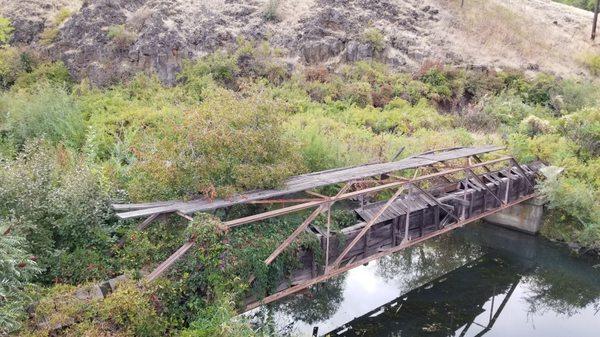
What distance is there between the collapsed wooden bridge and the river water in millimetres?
2126

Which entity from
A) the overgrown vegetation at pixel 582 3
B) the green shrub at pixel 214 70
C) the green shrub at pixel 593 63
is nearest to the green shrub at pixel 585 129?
the green shrub at pixel 593 63

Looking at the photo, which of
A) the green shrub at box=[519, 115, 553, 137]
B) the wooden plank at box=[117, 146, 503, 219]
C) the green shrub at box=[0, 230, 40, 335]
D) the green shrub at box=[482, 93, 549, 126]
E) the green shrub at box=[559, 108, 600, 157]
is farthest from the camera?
the green shrub at box=[482, 93, 549, 126]

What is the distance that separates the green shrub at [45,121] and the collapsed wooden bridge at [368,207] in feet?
35.5

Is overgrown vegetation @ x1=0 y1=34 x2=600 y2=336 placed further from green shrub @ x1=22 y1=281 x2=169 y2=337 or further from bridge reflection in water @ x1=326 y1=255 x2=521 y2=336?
bridge reflection in water @ x1=326 y1=255 x2=521 y2=336

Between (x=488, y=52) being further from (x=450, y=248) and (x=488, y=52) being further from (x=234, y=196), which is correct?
(x=234, y=196)

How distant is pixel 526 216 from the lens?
20.5 metres

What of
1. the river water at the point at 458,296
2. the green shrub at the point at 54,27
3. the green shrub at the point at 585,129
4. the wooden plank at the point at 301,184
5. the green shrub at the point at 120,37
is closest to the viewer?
the wooden plank at the point at 301,184

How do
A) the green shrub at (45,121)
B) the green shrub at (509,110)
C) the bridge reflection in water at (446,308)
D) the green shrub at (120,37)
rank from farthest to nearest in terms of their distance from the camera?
the green shrub at (120,37)
the green shrub at (509,110)
the green shrub at (45,121)
the bridge reflection in water at (446,308)

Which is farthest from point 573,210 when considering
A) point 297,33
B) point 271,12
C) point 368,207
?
point 271,12

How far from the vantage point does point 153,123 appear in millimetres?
21812

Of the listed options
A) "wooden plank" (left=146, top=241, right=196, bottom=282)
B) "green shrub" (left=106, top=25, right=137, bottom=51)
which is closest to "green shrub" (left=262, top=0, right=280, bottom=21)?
"green shrub" (left=106, top=25, right=137, bottom=51)

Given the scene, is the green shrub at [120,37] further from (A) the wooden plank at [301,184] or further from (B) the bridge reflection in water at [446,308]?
(B) the bridge reflection in water at [446,308]

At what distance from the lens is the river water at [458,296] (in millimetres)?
13789

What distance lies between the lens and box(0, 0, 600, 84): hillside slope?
3189 centimetres
